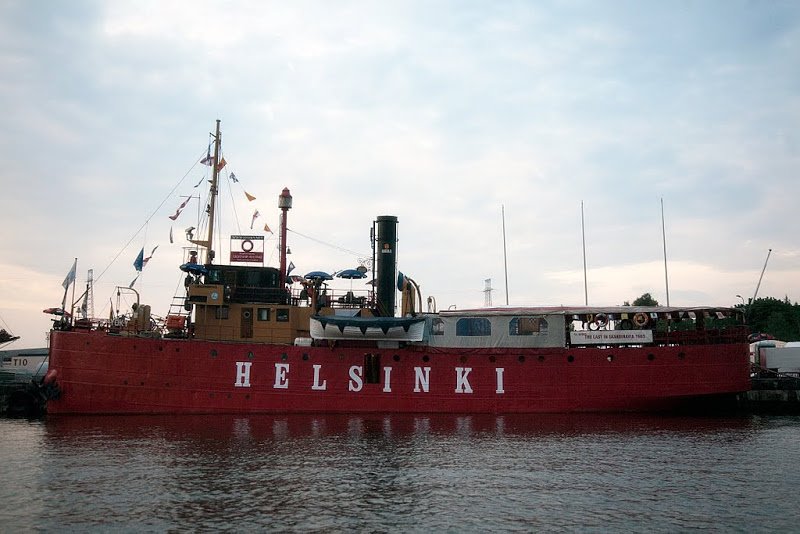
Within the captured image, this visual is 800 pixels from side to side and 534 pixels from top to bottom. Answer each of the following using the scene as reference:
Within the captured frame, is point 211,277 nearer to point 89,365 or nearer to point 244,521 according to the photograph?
point 89,365

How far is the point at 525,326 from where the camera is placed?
29938 mm

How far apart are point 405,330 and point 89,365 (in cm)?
1478

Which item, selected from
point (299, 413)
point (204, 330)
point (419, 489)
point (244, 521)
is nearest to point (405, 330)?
point (299, 413)

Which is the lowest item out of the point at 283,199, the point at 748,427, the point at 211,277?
the point at 748,427

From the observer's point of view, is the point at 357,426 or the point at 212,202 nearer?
the point at 357,426

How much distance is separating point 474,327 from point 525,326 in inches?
94.6

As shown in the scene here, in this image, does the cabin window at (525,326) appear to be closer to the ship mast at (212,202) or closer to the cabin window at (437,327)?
the cabin window at (437,327)

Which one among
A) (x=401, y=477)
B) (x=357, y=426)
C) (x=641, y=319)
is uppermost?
(x=641, y=319)

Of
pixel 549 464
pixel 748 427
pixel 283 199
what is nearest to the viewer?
pixel 549 464

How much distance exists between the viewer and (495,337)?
30.0 meters

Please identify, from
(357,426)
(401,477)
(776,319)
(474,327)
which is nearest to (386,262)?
(474,327)

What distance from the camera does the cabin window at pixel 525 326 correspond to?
2989cm

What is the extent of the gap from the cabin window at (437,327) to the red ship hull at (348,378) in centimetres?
98

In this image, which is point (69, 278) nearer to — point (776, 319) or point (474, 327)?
point (474, 327)
